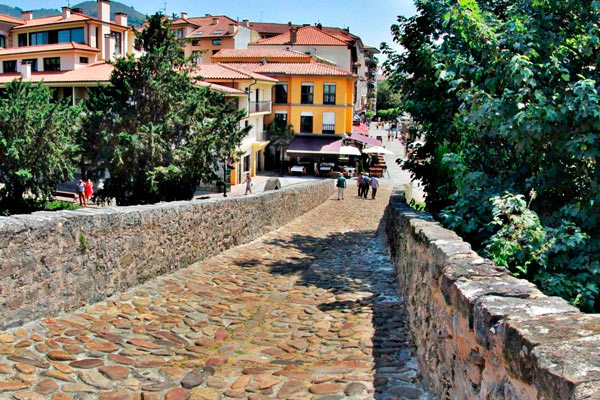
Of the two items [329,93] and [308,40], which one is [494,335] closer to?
[329,93]

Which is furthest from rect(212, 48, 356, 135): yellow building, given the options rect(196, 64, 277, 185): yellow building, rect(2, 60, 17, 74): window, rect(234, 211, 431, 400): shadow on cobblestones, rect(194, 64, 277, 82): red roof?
rect(234, 211, 431, 400): shadow on cobblestones

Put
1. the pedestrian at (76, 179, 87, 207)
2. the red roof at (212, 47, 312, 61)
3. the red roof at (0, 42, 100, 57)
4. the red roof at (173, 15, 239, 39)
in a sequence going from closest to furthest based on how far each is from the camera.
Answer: the pedestrian at (76, 179, 87, 207) → the red roof at (0, 42, 100, 57) → the red roof at (212, 47, 312, 61) → the red roof at (173, 15, 239, 39)

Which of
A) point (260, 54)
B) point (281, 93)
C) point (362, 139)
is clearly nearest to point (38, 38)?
point (260, 54)

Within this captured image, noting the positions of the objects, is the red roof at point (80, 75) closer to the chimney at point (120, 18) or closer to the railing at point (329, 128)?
the chimney at point (120, 18)

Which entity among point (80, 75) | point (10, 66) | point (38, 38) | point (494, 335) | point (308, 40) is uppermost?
point (308, 40)

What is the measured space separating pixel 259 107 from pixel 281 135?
345cm

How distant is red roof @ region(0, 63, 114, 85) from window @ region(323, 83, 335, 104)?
688 inches

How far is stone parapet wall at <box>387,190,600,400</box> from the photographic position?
8.51 feet

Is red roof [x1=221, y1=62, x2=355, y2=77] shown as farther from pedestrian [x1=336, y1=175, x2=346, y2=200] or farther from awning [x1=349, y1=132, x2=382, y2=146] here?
pedestrian [x1=336, y1=175, x2=346, y2=200]

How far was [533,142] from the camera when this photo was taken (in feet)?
23.1

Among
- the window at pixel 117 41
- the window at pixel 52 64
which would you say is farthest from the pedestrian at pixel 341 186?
the window at pixel 117 41

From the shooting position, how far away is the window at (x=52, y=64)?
46188 millimetres

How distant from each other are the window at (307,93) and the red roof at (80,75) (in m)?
16.0

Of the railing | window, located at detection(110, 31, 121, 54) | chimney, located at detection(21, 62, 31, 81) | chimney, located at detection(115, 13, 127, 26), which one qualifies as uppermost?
chimney, located at detection(115, 13, 127, 26)
